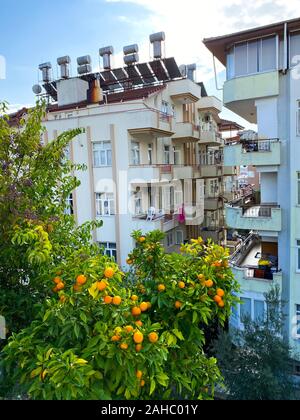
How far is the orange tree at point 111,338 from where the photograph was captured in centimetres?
231

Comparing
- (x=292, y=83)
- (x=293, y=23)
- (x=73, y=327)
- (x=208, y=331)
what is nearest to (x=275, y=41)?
(x=293, y=23)

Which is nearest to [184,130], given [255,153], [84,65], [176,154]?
[176,154]

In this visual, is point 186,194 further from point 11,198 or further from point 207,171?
point 11,198

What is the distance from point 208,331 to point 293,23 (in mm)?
10491

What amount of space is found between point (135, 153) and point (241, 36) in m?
6.71

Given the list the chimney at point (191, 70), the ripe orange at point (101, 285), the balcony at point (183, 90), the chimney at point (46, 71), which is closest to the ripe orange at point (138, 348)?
the ripe orange at point (101, 285)

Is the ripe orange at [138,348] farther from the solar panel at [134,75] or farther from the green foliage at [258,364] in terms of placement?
the solar panel at [134,75]

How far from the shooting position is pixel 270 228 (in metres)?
10.1

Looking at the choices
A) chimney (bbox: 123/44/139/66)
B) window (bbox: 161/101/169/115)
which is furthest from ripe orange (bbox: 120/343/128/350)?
chimney (bbox: 123/44/139/66)

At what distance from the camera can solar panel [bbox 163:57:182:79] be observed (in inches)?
714

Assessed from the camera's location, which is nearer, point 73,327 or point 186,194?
point 73,327

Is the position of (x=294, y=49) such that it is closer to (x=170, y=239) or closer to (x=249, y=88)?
(x=249, y=88)

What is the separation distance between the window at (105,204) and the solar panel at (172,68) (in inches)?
375

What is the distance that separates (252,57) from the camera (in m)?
10.2
